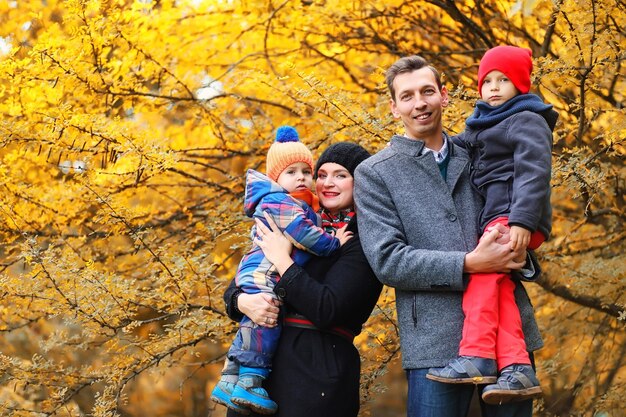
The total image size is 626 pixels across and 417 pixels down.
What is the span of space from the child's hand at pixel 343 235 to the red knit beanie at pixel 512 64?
669 millimetres

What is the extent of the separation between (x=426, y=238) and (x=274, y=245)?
0.50 m

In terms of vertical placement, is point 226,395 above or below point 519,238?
below

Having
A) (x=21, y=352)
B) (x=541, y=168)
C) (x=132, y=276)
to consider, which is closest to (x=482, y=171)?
(x=541, y=168)

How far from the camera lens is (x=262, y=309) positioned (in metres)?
2.71

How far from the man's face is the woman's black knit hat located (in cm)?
23

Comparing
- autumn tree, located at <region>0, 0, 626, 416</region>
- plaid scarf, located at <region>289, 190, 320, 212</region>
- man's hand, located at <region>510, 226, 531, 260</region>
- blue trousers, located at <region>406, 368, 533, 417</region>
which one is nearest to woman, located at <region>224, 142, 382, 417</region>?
plaid scarf, located at <region>289, 190, 320, 212</region>

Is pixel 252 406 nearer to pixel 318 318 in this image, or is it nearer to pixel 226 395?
pixel 226 395

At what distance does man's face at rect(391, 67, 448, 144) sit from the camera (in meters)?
2.68

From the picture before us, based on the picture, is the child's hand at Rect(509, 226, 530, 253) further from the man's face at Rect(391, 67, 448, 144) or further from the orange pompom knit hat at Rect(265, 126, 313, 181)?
the orange pompom knit hat at Rect(265, 126, 313, 181)

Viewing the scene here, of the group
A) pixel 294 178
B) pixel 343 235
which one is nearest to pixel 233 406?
pixel 343 235

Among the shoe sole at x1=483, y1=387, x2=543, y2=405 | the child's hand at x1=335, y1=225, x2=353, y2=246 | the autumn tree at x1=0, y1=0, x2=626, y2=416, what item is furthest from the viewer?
the autumn tree at x1=0, y1=0, x2=626, y2=416

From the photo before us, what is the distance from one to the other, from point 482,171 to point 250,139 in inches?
103

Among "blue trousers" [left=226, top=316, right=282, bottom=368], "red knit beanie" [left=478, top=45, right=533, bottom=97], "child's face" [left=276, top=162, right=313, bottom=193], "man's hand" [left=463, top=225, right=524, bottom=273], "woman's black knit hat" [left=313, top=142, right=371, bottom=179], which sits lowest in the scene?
"blue trousers" [left=226, top=316, right=282, bottom=368]

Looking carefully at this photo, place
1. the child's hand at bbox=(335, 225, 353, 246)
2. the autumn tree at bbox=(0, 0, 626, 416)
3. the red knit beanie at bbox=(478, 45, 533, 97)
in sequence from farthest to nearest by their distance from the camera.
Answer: the autumn tree at bbox=(0, 0, 626, 416) < the child's hand at bbox=(335, 225, 353, 246) < the red knit beanie at bbox=(478, 45, 533, 97)
